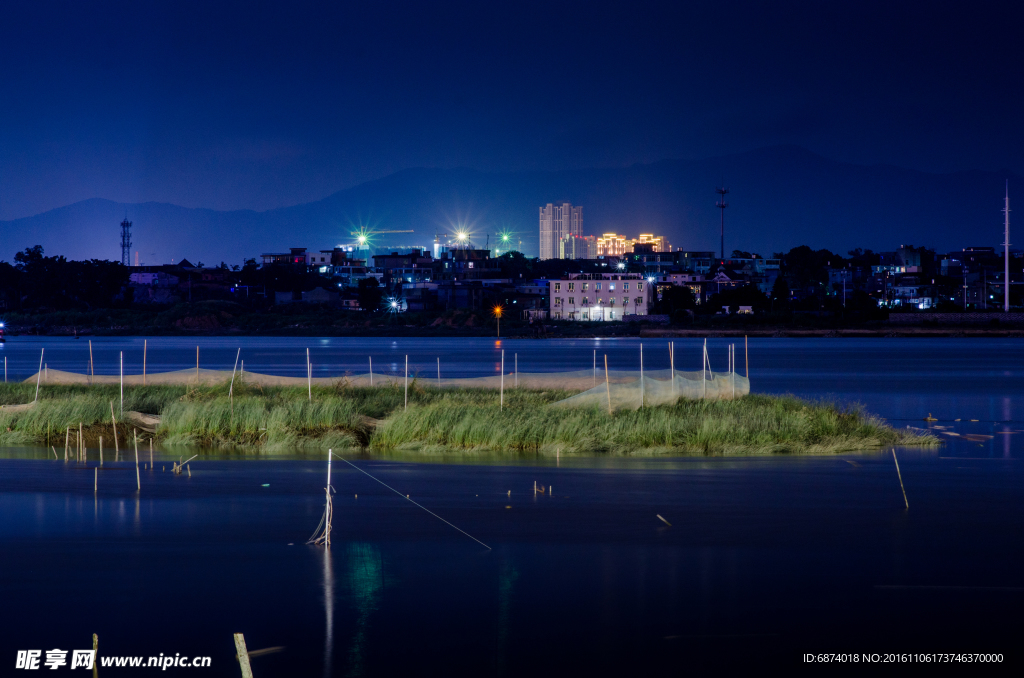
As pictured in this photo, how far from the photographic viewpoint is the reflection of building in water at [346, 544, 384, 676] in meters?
6.31

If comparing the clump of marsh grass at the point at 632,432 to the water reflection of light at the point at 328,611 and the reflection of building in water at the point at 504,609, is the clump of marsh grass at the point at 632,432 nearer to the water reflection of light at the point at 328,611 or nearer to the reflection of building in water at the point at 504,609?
the water reflection of light at the point at 328,611

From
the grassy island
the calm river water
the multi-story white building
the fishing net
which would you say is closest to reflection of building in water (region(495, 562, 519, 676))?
the calm river water

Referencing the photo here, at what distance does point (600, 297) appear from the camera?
116m

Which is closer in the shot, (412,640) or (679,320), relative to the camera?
(412,640)

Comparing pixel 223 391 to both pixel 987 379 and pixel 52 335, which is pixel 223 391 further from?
pixel 52 335

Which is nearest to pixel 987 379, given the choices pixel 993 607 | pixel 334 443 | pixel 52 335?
pixel 334 443

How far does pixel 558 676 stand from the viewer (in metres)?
5.99

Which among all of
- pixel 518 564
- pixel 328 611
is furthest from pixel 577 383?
pixel 328 611

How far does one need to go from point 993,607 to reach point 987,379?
129ft

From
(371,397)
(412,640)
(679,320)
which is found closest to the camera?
(412,640)

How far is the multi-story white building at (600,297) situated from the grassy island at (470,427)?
9569cm

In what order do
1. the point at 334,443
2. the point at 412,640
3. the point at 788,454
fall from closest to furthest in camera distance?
the point at 412,640
the point at 788,454
the point at 334,443

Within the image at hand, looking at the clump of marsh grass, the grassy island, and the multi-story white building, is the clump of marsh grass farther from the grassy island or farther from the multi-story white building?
the multi-story white building

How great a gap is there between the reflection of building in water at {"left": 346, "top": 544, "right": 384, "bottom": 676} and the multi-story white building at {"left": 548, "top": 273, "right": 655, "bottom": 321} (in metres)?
106
